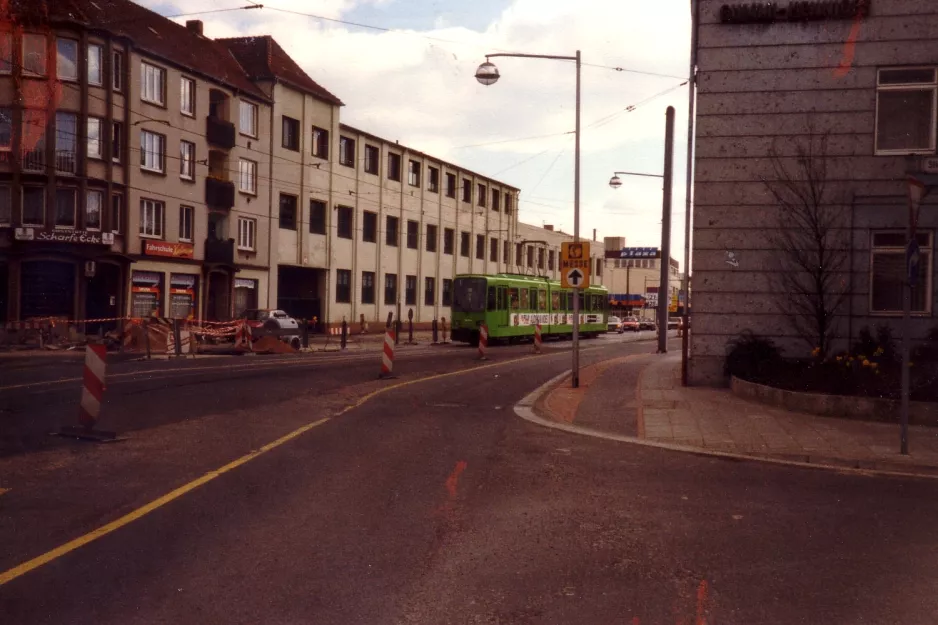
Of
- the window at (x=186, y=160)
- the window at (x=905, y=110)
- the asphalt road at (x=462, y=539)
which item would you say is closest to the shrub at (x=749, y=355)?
the window at (x=905, y=110)

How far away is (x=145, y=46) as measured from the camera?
1451 inches

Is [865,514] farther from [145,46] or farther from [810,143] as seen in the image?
[145,46]

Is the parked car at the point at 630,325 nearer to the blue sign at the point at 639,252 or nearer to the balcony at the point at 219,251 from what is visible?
the blue sign at the point at 639,252

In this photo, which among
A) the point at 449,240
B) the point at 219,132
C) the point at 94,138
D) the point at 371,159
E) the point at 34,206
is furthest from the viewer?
the point at 449,240

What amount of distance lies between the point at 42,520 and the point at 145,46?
34.1 meters

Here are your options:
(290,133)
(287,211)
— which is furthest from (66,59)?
(287,211)

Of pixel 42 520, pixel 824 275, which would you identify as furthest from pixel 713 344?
pixel 42 520

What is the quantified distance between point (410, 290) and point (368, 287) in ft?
17.9

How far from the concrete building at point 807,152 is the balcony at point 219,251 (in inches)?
1109

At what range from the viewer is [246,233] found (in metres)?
44.5

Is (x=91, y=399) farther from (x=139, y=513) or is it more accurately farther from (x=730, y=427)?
(x=730, y=427)

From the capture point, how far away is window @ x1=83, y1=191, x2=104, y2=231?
115 feet

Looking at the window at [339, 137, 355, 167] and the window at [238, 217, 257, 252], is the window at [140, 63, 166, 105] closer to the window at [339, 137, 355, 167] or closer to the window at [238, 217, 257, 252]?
the window at [238, 217, 257, 252]

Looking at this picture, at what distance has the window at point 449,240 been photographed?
63.8m
